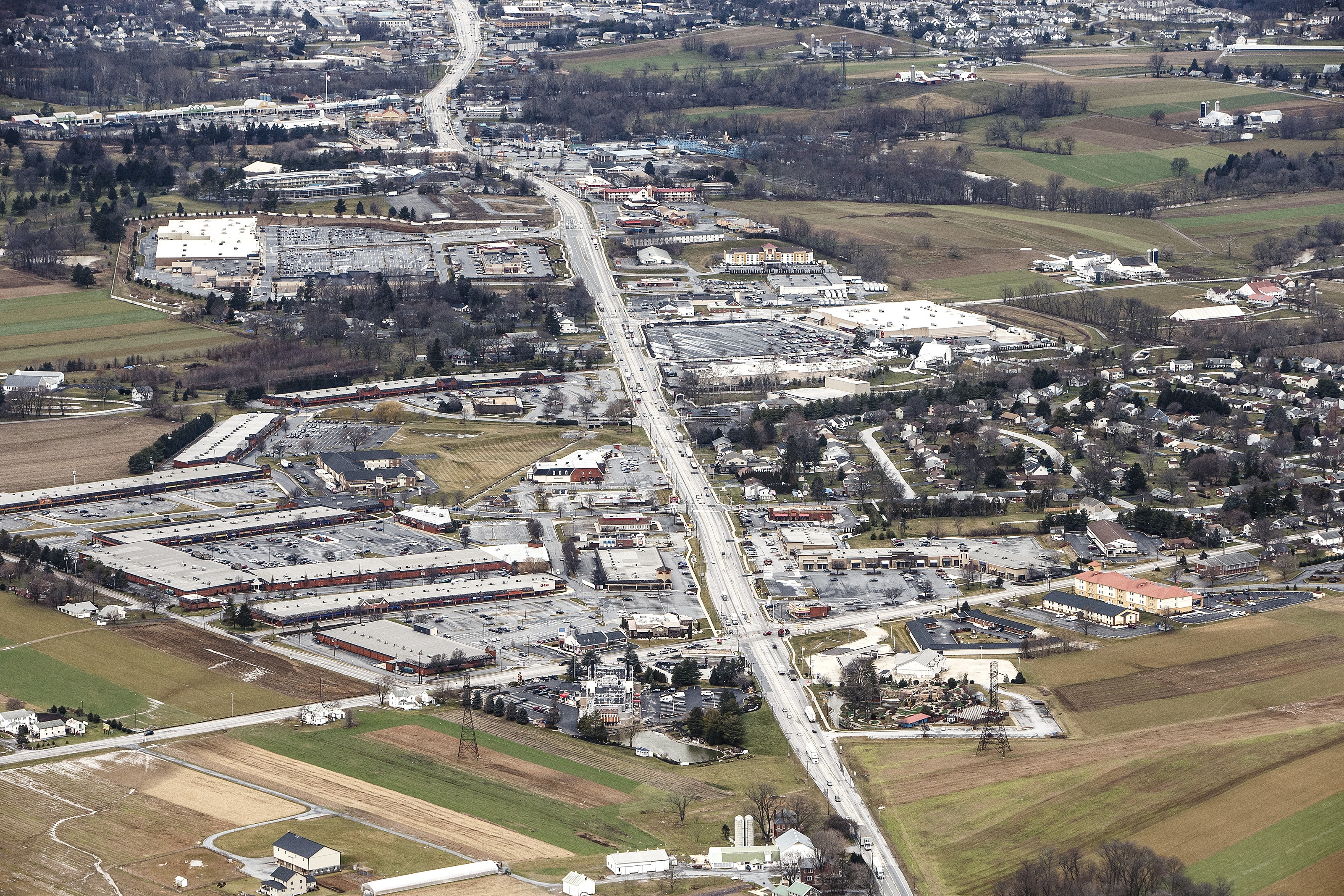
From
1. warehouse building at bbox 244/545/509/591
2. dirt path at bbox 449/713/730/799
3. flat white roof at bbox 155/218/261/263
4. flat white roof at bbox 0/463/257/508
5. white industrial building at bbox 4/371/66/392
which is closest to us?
dirt path at bbox 449/713/730/799

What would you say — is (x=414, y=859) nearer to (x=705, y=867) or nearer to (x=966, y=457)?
(x=705, y=867)

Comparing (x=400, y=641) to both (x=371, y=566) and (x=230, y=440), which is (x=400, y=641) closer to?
(x=371, y=566)

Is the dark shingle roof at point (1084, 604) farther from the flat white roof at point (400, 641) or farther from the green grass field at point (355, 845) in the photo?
the green grass field at point (355, 845)

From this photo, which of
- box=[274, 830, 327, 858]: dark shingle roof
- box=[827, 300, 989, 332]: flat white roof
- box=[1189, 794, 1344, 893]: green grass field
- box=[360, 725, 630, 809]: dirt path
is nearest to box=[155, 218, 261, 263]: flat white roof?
box=[827, 300, 989, 332]: flat white roof

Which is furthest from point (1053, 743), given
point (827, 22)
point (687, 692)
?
point (827, 22)

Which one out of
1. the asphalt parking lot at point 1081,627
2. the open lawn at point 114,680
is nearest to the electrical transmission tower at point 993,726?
the asphalt parking lot at point 1081,627

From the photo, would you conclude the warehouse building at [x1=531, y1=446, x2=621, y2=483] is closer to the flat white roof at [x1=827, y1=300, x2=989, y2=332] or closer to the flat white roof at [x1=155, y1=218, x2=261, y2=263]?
the flat white roof at [x1=827, y1=300, x2=989, y2=332]
